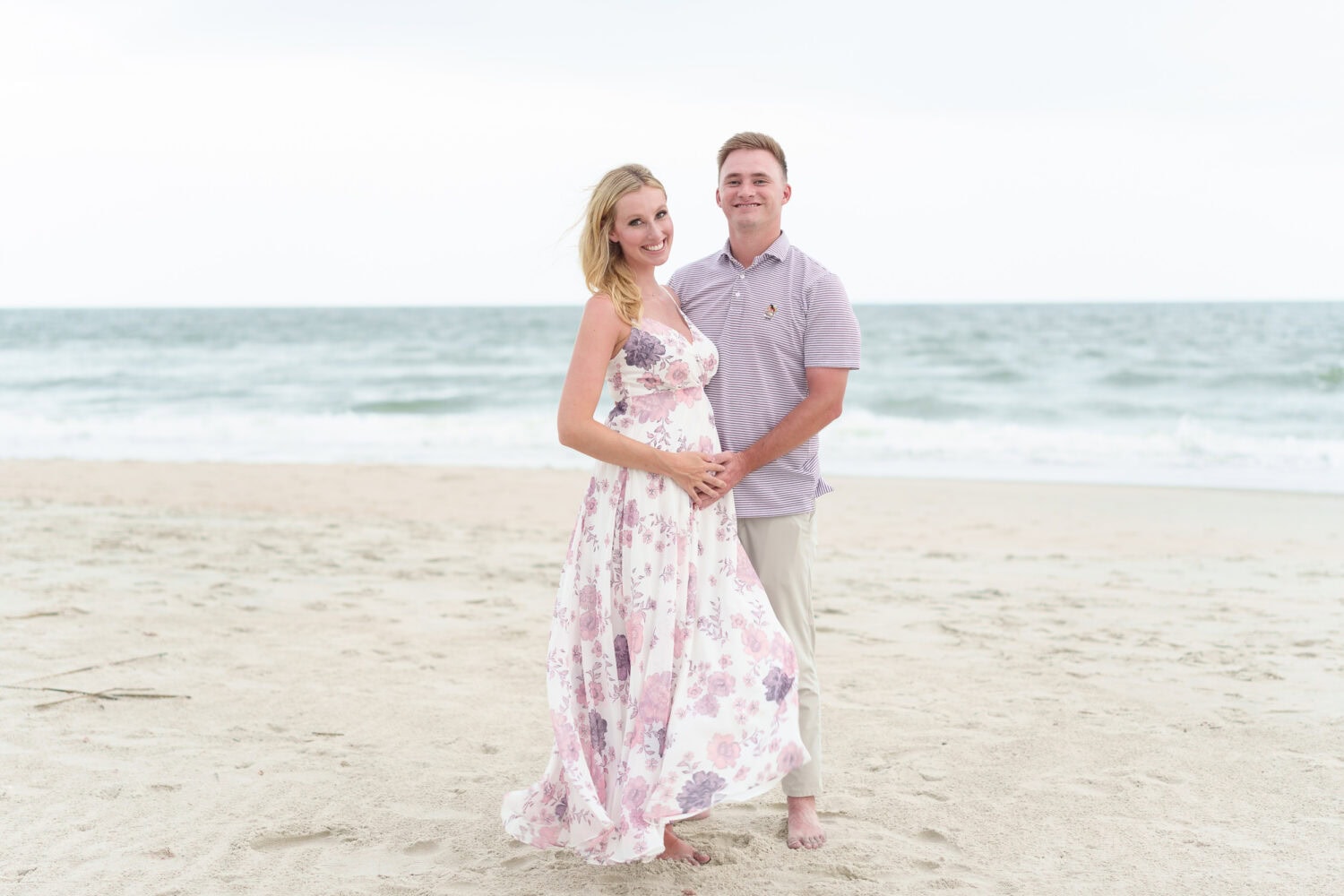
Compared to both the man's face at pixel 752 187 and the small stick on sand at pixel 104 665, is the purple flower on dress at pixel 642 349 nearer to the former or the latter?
the man's face at pixel 752 187

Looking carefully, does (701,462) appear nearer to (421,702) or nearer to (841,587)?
(421,702)

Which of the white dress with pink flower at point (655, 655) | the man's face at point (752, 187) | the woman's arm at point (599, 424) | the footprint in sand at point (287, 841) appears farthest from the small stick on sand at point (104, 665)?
the man's face at point (752, 187)

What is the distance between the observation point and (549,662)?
10.3 ft

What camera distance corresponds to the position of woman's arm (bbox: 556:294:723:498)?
2988mm

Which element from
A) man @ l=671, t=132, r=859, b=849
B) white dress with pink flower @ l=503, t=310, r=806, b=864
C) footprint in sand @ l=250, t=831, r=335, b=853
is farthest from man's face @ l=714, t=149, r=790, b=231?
footprint in sand @ l=250, t=831, r=335, b=853

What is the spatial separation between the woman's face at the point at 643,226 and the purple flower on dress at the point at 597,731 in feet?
4.18

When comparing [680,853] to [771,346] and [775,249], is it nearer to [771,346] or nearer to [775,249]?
[771,346]

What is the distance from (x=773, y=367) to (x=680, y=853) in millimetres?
1449

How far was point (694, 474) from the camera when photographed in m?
3.07

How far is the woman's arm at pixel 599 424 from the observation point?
9.80ft

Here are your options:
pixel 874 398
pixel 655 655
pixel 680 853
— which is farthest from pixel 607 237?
pixel 874 398

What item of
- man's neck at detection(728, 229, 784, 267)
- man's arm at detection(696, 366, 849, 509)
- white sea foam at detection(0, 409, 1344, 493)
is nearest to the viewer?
man's arm at detection(696, 366, 849, 509)

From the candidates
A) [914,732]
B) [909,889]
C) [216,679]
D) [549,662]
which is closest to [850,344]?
[549,662]

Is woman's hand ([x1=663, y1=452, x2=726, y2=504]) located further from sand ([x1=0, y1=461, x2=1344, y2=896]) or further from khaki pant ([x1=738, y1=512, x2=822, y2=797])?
sand ([x1=0, y1=461, x2=1344, y2=896])
